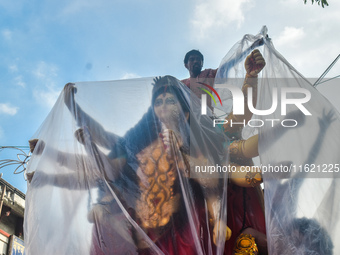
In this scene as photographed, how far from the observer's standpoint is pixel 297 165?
2594mm

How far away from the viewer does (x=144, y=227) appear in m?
2.62

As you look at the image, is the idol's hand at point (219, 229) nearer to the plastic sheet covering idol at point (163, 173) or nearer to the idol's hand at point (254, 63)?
the plastic sheet covering idol at point (163, 173)

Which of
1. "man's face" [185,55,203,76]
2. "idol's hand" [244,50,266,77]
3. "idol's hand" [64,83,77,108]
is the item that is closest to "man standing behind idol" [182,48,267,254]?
"idol's hand" [244,50,266,77]

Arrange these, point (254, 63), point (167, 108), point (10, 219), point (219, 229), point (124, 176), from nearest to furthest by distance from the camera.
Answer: point (219, 229) → point (124, 176) → point (167, 108) → point (254, 63) → point (10, 219)

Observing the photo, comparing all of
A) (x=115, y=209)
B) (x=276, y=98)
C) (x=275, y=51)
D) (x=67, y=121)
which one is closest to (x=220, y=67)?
(x=275, y=51)

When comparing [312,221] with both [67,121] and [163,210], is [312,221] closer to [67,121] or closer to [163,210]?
[163,210]

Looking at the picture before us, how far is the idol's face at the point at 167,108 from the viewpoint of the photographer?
9.92 ft

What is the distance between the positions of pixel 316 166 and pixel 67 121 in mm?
1973

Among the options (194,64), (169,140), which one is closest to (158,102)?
(169,140)

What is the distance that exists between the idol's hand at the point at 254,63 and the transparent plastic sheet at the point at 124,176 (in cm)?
62

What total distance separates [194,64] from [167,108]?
5.17ft

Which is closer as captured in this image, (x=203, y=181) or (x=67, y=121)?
(x=203, y=181)

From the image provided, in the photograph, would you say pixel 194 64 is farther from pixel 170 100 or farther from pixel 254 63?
pixel 170 100

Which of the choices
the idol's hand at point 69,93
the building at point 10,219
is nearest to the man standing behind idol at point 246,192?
the idol's hand at point 69,93
